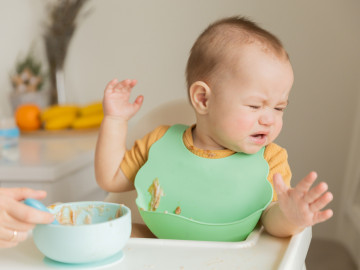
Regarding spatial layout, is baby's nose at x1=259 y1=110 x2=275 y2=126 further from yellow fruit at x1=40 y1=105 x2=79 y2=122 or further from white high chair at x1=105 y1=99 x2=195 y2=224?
yellow fruit at x1=40 y1=105 x2=79 y2=122

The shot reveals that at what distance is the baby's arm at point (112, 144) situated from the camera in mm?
1092

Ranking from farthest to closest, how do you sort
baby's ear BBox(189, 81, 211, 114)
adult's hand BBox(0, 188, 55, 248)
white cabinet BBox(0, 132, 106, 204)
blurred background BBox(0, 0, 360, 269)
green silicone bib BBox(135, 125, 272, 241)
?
1. blurred background BBox(0, 0, 360, 269)
2. white cabinet BBox(0, 132, 106, 204)
3. baby's ear BBox(189, 81, 211, 114)
4. green silicone bib BBox(135, 125, 272, 241)
5. adult's hand BBox(0, 188, 55, 248)

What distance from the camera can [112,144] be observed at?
109 centimetres

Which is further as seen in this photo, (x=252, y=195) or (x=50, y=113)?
(x=50, y=113)

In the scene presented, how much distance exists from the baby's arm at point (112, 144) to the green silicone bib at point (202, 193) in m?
0.07

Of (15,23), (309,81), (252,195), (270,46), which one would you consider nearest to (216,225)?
(252,195)

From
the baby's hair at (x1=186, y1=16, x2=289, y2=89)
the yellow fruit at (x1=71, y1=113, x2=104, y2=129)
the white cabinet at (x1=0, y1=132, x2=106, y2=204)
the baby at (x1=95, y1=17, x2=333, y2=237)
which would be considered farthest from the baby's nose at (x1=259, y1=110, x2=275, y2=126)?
the yellow fruit at (x1=71, y1=113, x2=104, y2=129)

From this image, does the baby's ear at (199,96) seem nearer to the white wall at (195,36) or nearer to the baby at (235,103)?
the baby at (235,103)

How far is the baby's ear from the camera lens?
1.03 m

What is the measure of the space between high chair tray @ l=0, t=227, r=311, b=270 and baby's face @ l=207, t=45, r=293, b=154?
205 mm

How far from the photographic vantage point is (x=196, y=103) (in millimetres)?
1053

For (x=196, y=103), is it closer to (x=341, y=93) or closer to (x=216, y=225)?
(x=216, y=225)

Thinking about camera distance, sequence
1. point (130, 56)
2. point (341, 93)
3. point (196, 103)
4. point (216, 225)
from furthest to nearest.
Answer: point (130, 56), point (341, 93), point (196, 103), point (216, 225)

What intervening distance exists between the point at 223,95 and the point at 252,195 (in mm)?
201
